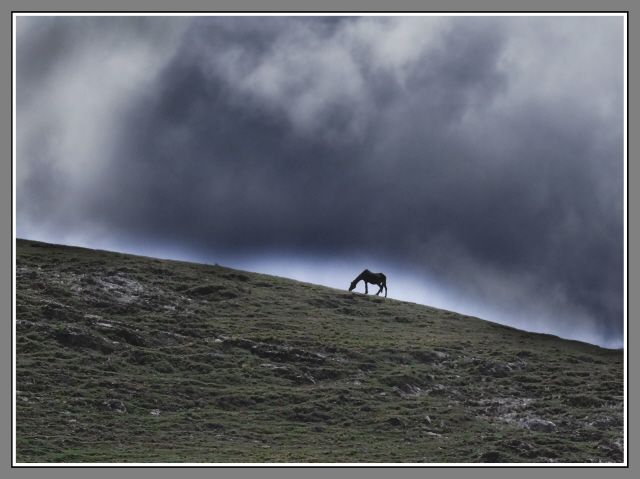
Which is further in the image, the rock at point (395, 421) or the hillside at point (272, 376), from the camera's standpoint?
the rock at point (395, 421)

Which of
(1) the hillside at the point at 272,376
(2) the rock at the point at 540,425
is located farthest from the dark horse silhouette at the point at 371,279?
(2) the rock at the point at 540,425

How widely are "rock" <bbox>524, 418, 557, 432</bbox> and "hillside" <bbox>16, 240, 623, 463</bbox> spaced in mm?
138

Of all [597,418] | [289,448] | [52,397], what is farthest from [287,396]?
[597,418]

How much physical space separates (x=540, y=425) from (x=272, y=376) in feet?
56.4

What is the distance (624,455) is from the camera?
185 ft

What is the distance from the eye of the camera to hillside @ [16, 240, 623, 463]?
54.8m

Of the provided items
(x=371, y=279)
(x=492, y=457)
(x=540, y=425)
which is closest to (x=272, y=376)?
(x=540, y=425)

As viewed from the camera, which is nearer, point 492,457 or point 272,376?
point 492,457

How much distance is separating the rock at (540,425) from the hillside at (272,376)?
0.14 metres

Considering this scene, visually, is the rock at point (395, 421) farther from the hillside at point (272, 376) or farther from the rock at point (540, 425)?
the rock at point (540, 425)

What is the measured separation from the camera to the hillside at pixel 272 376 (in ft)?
180

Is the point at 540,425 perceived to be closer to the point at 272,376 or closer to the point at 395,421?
the point at 395,421

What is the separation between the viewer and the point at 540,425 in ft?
200

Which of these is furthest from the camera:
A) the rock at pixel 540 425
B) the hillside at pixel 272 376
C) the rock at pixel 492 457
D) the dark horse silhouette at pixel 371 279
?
the dark horse silhouette at pixel 371 279
